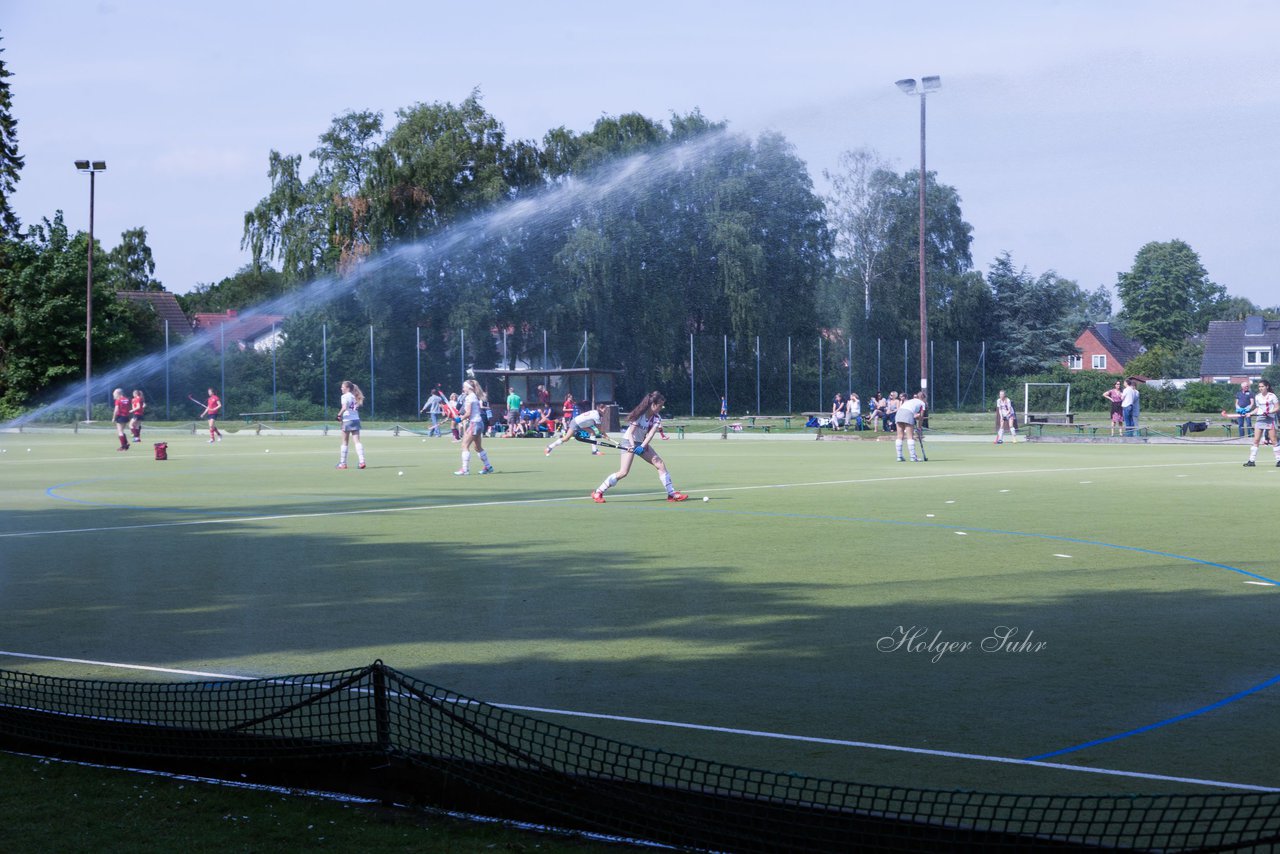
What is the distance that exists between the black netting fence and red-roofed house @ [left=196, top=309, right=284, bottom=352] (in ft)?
191

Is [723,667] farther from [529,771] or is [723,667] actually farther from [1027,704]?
[529,771]

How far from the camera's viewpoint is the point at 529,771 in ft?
18.6

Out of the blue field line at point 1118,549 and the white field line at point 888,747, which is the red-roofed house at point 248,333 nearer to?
the blue field line at point 1118,549

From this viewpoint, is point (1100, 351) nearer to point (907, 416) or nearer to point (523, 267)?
point (523, 267)

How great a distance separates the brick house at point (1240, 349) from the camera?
127 meters

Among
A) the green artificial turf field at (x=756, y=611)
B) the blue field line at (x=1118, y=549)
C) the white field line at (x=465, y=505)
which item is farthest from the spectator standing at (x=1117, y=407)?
the blue field line at (x=1118, y=549)

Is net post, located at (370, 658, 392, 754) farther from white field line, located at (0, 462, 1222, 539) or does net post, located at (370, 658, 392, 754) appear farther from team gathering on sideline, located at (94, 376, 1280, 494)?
team gathering on sideline, located at (94, 376, 1280, 494)

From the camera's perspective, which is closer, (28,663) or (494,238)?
(28,663)

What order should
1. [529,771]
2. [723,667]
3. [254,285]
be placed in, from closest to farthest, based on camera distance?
[529,771] → [723,667] → [254,285]

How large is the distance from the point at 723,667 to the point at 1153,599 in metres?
4.57

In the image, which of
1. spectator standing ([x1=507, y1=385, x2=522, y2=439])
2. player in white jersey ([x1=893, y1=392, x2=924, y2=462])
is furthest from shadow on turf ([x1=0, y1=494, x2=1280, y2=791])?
spectator standing ([x1=507, y1=385, x2=522, y2=439])

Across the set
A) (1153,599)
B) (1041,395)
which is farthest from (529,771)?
(1041,395)
